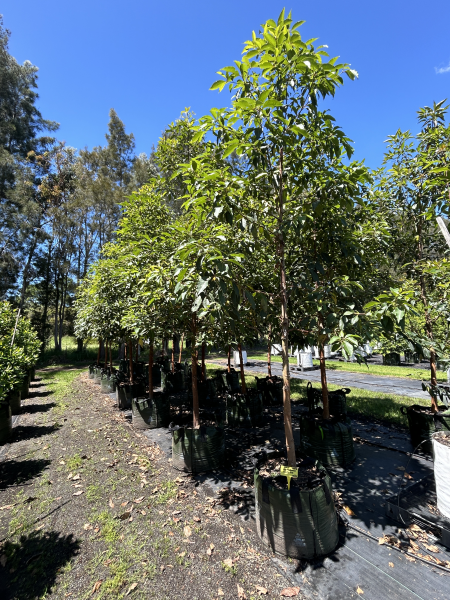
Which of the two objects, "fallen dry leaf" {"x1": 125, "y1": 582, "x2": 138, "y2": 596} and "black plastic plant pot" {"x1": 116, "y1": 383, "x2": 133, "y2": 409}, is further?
"black plastic plant pot" {"x1": 116, "y1": 383, "x2": 133, "y2": 409}

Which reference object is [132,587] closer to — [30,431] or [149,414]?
[149,414]

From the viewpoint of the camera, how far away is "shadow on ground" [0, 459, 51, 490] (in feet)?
14.2

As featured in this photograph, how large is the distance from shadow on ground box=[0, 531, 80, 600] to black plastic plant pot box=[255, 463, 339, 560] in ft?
6.48

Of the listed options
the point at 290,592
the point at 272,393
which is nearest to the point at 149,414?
the point at 272,393

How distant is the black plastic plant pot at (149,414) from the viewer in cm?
638

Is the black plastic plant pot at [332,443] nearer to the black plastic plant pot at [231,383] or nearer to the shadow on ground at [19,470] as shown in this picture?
the shadow on ground at [19,470]

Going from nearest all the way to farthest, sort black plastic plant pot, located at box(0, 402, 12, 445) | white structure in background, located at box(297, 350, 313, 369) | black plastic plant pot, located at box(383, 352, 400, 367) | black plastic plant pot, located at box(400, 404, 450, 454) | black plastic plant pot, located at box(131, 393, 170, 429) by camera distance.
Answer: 1. black plastic plant pot, located at box(400, 404, 450, 454)
2. black plastic plant pot, located at box(0, 402, 12, 445)
3. black plastic plant pot, located at box(131, 393, 170, 429)
4. white structure in background, located at box(297, 350, 313, 369)
5. black plastic plant pot, located at box(383, 352, 400, 367)

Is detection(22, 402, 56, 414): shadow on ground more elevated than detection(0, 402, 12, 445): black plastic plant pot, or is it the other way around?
detection(0, 402, 12, 445): black plastic plant pot

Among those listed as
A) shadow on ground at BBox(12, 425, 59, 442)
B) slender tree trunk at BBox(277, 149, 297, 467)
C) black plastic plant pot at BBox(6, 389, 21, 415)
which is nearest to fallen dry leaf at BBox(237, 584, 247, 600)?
slender tree trunk at BBox(277, 149, 297, 467)

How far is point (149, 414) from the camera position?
6391mm

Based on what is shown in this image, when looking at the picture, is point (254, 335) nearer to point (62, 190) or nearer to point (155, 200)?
point (155, 200)

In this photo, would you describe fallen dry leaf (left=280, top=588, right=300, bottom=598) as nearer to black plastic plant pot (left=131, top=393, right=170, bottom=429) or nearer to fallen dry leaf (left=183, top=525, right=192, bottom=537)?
fallen dry leaf (left=183, top=525, right=192, bottom=537)

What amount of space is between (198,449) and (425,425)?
3.78 meters

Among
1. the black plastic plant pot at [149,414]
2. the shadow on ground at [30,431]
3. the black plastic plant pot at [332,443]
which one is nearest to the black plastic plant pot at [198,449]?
the black plastic plant pot at [332,443]
